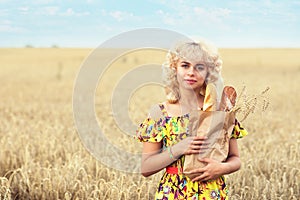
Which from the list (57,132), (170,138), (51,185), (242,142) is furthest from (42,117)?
(170,138)

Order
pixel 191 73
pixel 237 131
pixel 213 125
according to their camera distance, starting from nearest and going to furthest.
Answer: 1. pixel 213 125
2. pixel 191 73
3. pixel 237 131

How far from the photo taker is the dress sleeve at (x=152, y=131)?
2412mm

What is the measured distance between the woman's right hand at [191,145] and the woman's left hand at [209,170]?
0.06m

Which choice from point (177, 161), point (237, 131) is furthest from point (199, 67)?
point (177, 161)

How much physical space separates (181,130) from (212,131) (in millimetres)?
193

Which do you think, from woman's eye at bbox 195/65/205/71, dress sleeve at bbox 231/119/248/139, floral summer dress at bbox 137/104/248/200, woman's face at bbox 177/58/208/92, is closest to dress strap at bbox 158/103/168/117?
floral summer dress at bbox 137/104/248/200

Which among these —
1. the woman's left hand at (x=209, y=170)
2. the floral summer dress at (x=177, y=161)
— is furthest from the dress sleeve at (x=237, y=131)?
the woman's left hand at (x=209, y=170)

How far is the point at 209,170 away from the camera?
2.29 meters

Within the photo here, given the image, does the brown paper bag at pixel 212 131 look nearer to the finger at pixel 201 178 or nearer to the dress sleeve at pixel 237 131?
the finger at pixel 201 178

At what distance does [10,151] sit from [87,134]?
1.42 metres

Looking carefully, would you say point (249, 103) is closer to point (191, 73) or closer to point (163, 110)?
point (191, 73)

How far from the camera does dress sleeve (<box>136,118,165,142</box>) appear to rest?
2412 mm

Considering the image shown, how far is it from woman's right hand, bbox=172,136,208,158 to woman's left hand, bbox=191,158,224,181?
0.06 m

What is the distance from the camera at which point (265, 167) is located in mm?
4375
